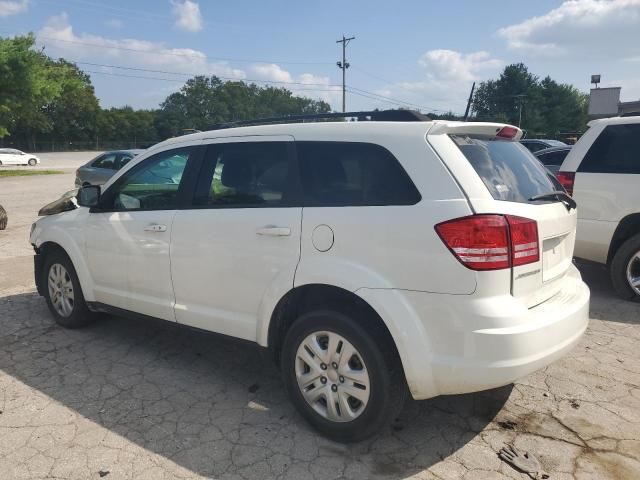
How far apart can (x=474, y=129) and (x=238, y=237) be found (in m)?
1.56

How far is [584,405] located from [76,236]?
414 centimetres

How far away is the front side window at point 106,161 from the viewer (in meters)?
15.5


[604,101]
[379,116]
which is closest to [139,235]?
[379,116]

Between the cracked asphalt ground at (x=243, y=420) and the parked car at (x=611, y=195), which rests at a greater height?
the parked car at (x=611, y=195)

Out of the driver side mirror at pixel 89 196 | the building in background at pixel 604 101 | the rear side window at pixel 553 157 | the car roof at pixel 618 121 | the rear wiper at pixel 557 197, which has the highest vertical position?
the building in background at pixel 604 101

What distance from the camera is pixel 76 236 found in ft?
14.6

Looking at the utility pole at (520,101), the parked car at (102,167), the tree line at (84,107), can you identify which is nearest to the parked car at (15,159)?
the tree line at (84,107)

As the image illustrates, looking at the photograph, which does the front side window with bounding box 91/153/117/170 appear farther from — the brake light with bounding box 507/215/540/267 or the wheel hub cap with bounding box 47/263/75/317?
the brake light with bounding box 507/215/540/267

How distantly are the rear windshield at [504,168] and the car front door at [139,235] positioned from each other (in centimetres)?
196

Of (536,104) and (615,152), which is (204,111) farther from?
(615,152)

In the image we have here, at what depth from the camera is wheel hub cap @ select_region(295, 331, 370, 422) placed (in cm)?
283

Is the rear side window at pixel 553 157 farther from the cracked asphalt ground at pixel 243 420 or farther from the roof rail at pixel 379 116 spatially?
the roof rail at pixel 379 116

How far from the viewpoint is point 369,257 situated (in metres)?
2.72

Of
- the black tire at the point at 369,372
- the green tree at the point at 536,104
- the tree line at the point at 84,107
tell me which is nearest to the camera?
the black tire at the point at 369,372
